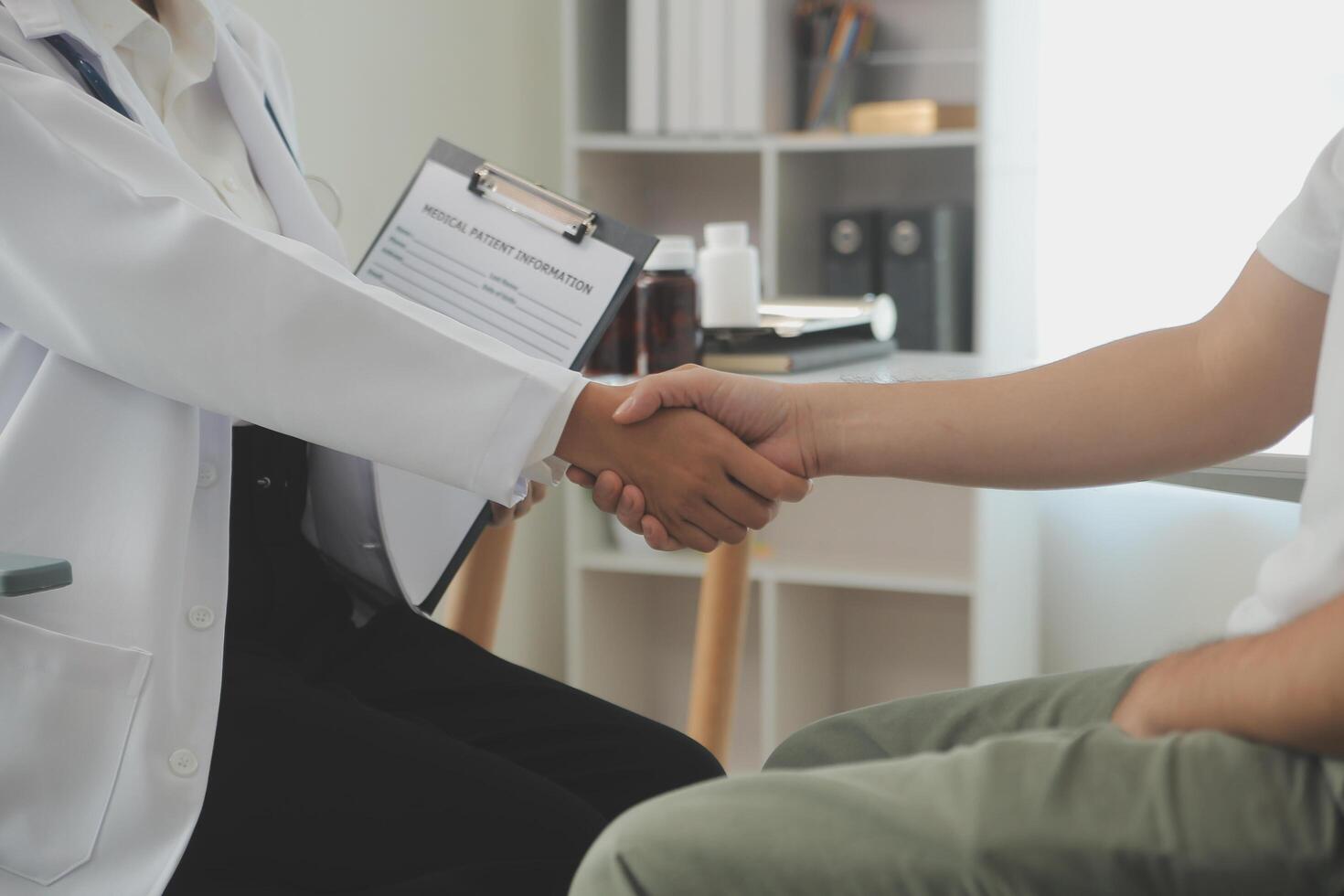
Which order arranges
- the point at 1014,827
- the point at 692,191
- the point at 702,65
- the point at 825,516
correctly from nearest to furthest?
the point at 1014,827 < the point at 702,65 < the point at 825,516 < the point at 692,191

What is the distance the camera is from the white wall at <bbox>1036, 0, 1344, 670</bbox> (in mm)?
1992

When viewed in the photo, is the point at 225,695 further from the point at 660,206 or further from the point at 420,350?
the point at 660,206

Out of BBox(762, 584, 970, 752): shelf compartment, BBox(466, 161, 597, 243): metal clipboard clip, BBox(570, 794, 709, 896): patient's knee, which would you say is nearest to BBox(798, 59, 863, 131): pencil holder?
BBox(762, 584, 970, 752): shelf compartment

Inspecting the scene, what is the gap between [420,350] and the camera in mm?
1021

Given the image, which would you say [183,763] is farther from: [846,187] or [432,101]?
[846,187]

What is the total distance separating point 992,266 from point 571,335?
93cm

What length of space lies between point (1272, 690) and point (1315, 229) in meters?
0.35

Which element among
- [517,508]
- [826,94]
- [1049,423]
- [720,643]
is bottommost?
[720,643]

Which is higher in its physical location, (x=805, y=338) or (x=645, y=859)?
(x=805, y=338)

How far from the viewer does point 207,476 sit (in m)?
1.01

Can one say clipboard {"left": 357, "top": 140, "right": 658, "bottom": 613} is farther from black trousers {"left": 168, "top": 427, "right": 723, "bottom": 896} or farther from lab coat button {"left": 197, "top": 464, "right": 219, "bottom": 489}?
lab coat button {"left": 197, "top": 464, "right": 219, "bottom": 489}

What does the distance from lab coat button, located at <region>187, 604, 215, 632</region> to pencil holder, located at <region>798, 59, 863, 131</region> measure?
1475 millimetres

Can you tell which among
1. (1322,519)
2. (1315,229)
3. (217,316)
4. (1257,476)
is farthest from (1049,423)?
(217,316)

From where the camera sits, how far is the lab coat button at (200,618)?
961 millimetres
